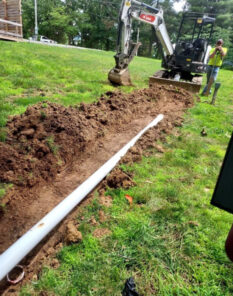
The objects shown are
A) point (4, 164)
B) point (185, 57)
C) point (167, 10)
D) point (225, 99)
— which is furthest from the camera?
point (167, 10)

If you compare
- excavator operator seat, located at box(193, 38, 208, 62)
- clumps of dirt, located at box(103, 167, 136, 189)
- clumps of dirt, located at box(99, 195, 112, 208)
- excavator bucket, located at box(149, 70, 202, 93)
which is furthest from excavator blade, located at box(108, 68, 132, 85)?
clumps of dirt, located at box(99, 195, 112, 208)

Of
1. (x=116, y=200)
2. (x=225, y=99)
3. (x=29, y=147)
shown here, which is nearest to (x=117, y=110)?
(x=29, y=147)

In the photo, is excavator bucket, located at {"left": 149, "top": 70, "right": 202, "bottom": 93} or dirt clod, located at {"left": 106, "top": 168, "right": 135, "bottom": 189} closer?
dirt clod, located at {"left": 106, "top": 168, "right": 135, "bottom": 189}

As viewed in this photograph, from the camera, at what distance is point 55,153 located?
3.27 m

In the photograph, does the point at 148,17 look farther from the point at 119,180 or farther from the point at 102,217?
the point at 102,217

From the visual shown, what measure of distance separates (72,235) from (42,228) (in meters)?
0.32

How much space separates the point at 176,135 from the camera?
183 inches

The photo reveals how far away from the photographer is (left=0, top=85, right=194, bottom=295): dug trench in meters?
2.35

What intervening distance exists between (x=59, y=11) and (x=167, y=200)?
174ft

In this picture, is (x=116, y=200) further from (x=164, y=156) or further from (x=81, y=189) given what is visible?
(x=164, y=156)

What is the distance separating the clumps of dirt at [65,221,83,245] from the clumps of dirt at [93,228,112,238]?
168mm

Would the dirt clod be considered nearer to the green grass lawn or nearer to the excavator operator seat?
the green grass lawn

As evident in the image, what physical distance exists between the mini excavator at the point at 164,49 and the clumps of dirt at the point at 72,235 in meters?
6.37

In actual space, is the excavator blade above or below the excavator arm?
below
